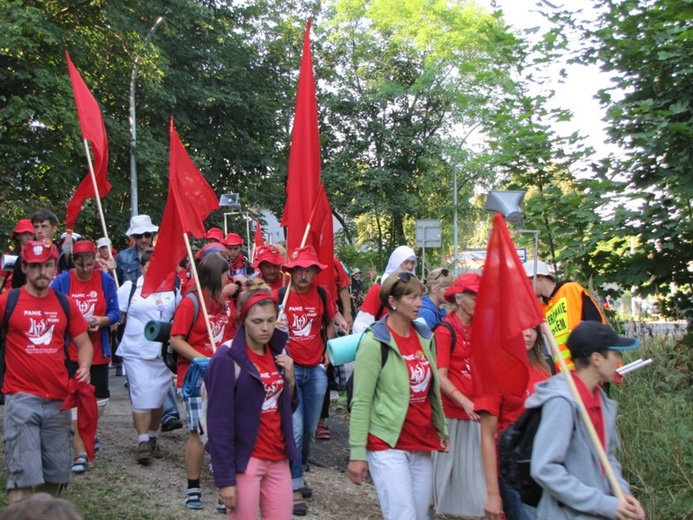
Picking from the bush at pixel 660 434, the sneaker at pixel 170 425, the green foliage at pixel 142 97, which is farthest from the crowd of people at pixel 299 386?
the green foliage at pixel 142 97

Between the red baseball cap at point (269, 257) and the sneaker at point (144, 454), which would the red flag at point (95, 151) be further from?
the sneaker at point (144, 454)

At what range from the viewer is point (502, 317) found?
397 centimetres

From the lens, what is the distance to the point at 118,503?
639 centimetres

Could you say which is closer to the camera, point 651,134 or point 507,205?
point 507,205

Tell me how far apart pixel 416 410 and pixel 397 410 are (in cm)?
16

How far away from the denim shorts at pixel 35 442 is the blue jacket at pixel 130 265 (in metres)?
4.07

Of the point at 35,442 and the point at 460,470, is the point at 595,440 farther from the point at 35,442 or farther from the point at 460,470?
the point at 35,442

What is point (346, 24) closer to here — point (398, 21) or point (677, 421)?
point (398, 21)

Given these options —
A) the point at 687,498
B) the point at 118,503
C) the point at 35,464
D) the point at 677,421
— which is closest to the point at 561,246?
the point at 677,421

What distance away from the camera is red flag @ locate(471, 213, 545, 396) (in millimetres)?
3912

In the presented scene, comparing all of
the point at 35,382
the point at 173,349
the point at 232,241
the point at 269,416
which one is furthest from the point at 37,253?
the point at 232,241

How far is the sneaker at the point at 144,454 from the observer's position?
7.45 m

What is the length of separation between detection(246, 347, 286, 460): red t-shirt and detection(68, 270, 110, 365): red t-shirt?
9.89ft

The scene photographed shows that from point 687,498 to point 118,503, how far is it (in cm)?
420
